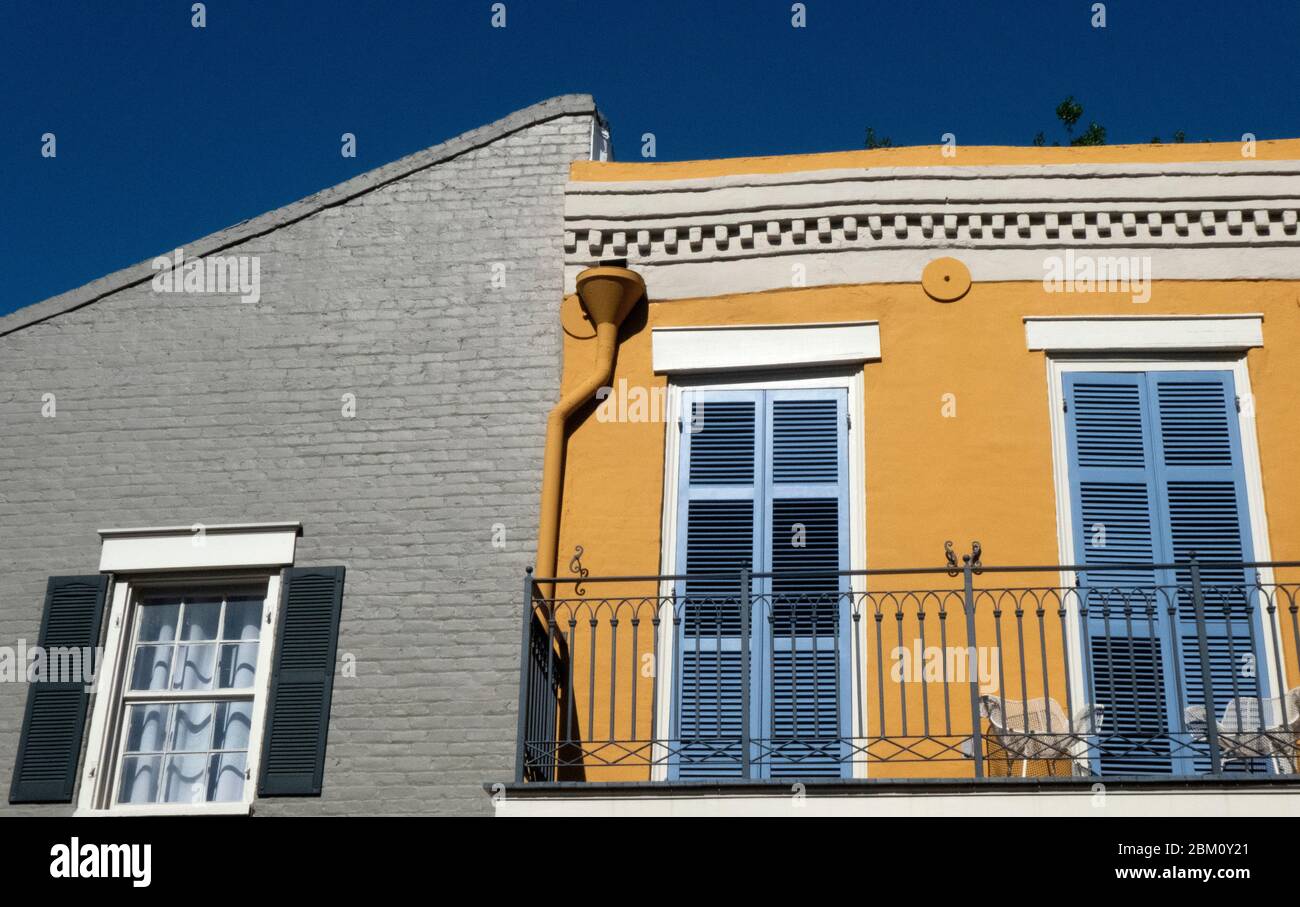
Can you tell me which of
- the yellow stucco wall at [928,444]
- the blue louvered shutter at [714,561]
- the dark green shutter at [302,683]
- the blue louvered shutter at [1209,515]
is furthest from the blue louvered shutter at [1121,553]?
the dark green shutter at [302,683]

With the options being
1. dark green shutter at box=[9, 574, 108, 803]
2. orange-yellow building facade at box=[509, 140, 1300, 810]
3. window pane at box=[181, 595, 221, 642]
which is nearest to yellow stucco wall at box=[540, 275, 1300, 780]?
orange-yellow building facade at box=[509, 140, 1300, 810]

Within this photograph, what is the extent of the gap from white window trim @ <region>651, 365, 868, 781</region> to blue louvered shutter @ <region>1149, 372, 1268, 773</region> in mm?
1759

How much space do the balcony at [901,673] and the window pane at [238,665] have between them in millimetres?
1816

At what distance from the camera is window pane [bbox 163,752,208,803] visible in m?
9.91

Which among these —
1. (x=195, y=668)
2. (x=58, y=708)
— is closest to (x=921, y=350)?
(x=195, y=668)

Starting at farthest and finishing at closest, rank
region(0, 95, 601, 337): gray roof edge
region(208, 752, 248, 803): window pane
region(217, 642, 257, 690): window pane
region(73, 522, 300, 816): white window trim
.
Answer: region(0, 95, 601, 337): gray roof edge
region(217, 642, 257, 690): window pane
region(208, 752, 248, 803): window pane
region(73, 522, 300, 816): white window trim

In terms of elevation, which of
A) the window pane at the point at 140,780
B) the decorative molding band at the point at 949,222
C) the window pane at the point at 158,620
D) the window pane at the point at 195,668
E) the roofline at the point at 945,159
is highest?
the roofline at the point at 945,159

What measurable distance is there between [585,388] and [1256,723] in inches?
169

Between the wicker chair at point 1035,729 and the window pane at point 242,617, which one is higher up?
the window pane at point 242,617

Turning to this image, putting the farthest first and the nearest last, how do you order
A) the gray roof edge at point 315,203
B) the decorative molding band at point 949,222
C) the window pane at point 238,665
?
1. the gray roof edge at point 315,203
2. the decorative molding band at point 949,222
3. the window pane at point 238,665

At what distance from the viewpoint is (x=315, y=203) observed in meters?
11.6

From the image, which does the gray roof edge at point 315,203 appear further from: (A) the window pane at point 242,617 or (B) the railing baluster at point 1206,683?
(B) the railing baluster at point 1206,683

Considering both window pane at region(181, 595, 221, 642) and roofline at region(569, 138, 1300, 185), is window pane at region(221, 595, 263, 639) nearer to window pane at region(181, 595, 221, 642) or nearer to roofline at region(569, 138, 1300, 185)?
window pane at region(181, 595, 221, 642)

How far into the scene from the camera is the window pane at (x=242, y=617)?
10258 mm
